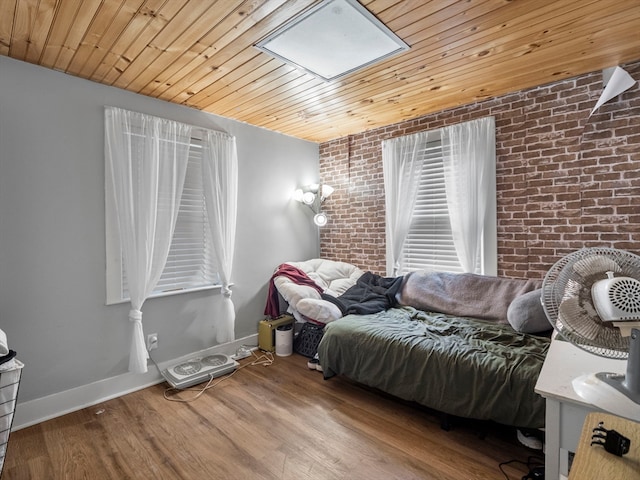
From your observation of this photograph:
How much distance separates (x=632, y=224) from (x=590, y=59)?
1.22 metres

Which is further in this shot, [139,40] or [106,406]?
[106,406]

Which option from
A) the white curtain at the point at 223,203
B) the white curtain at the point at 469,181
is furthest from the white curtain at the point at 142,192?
the white curtain at the point at 469,181

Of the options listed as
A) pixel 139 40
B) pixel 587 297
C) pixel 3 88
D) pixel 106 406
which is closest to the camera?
pixel 587 297

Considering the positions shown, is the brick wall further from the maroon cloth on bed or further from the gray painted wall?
the gray painted wall

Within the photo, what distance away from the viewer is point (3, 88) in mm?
2164

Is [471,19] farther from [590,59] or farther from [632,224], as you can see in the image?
[632,224]

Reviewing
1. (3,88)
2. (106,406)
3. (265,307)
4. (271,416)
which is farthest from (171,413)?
(3,88)

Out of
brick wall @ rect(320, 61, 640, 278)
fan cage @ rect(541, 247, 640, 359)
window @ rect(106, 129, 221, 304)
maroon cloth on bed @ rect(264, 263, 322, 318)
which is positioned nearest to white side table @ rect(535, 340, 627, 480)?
fan cage @ rect(541, 247, 640, 359)

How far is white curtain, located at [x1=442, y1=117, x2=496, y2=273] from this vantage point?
2975mm

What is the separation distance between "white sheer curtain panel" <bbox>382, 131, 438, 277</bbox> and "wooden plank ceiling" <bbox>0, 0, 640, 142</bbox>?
49cm

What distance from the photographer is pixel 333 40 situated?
199 cm

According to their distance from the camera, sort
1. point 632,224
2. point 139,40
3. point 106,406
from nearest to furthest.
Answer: point 139,40 → point 632,224 → point 106,406

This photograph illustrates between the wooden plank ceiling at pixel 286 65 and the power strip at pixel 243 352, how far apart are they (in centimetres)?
247

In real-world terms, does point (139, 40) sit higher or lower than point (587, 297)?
higher
